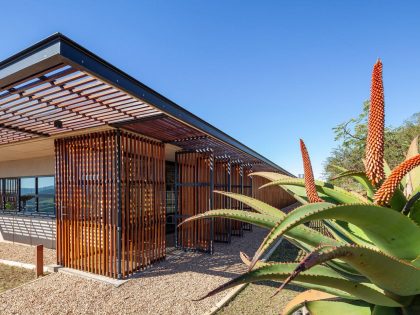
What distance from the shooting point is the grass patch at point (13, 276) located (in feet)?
20.6

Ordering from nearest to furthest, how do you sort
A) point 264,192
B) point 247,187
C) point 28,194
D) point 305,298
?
point 305,298
point 28,194
point 247,187
point 264,192

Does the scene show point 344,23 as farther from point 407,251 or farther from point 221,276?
point 407,251

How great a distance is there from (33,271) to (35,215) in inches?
172

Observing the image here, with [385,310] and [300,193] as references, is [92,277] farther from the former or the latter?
[385,310]

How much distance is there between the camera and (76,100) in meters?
4.95

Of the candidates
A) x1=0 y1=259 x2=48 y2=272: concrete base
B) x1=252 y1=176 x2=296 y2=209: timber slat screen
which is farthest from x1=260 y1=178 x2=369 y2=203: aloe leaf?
x1=252 y1=176 x2=296 y2=209: timber slat screen

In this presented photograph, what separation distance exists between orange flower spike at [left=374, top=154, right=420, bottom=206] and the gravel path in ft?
15.9

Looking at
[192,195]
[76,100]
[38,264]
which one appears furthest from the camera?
[192,195]

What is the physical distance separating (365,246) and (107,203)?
6.91 meters

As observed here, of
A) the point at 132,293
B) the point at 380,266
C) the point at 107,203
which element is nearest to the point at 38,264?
the point at 107,203

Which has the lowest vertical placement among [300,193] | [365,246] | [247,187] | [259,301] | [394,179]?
[259,301]

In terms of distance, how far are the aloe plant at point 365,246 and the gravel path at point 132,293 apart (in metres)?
4.45

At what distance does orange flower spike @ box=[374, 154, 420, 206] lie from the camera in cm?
79

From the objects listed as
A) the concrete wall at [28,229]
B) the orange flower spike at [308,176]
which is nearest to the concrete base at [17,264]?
the concrete wall at [28,229]
